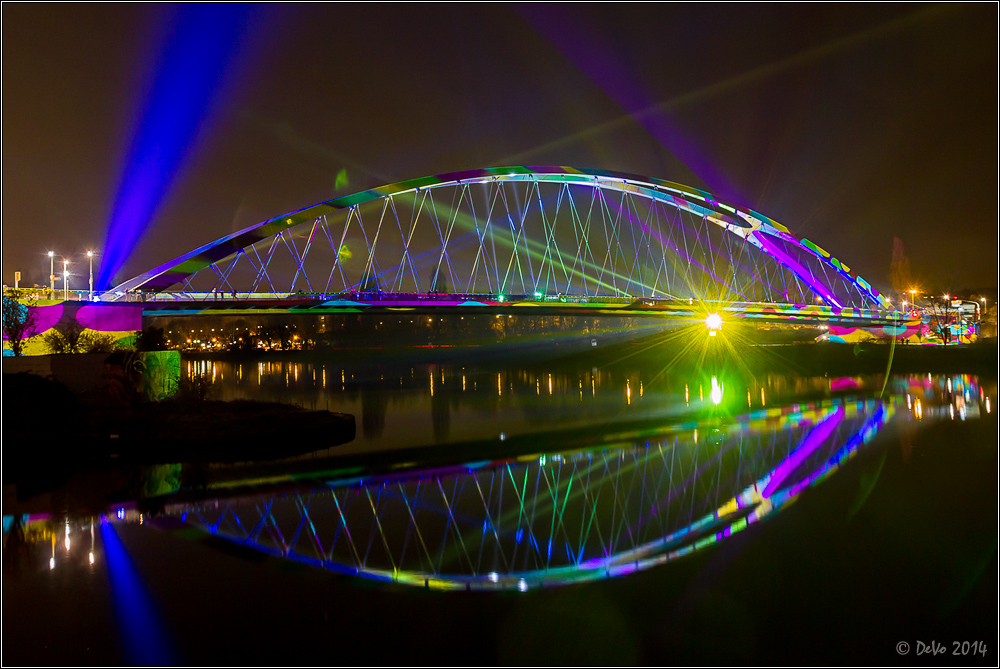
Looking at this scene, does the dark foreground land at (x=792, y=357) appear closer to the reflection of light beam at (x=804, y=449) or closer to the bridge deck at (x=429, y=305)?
the bridge deck at (x=429, y=305)

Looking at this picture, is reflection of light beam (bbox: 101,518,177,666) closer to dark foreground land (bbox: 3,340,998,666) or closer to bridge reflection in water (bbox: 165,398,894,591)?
dark foreground land (bbox: 3,340,998,666)

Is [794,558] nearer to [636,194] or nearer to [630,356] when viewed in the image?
[636,194]

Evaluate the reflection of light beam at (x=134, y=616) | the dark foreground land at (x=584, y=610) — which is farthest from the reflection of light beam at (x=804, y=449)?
the reflection of light beam at (x=134, y=616)

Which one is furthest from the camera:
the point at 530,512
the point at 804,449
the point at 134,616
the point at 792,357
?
the point at 792,357

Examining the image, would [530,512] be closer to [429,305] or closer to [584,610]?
[584,610]

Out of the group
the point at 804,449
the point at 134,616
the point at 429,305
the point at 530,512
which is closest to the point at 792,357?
the point at 429,305

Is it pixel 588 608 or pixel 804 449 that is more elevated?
pixel 804 449

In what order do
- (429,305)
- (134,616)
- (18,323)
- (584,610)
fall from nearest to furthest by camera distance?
(134,616) < (584,610) < (18,323) < (429,305)
